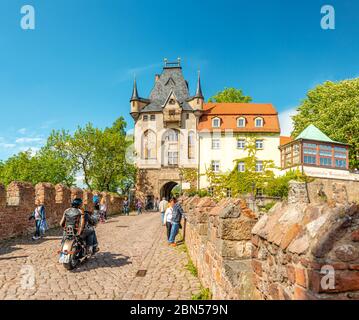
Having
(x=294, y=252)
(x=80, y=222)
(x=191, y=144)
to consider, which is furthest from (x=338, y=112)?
(x=294, y=252)

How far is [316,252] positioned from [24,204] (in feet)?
45.9

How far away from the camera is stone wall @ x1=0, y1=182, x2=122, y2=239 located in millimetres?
12273

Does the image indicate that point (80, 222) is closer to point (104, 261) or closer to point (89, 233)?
point (89, 233)

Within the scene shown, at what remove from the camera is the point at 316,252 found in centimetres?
196

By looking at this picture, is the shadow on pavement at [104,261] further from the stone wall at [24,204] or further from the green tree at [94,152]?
the green tree at [94,152]

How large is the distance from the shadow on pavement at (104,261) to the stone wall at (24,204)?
Result: 485cm

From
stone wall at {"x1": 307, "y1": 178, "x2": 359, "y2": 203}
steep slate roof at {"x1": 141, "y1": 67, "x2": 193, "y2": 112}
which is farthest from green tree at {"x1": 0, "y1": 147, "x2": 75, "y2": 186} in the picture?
stone wall at {"x1": 307, "y1": 178, "x2": 359, "y2": 203}

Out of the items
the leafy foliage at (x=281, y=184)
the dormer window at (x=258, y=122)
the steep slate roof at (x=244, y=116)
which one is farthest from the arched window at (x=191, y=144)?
the leafy foliage at (x=281, y=184)

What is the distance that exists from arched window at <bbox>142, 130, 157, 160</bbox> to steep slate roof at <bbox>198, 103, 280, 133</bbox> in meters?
7.16

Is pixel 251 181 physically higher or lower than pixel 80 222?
higher

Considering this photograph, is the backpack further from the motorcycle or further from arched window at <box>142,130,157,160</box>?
arched window at <box>142,130,157,160</box>

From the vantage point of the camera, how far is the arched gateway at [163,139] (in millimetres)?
47031

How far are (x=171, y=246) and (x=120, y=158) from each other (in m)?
33.7
